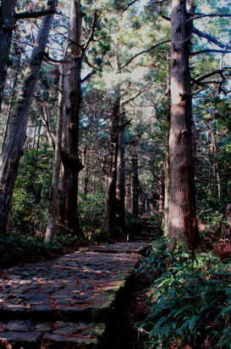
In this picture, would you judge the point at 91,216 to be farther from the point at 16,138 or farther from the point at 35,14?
the point at 35,14

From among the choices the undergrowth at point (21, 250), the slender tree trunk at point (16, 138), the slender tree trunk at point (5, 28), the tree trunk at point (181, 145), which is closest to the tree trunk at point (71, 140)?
the slender tree trunk at point (16, 138)

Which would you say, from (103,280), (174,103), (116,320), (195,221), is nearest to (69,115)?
(174,103)

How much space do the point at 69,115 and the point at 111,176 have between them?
182 inches

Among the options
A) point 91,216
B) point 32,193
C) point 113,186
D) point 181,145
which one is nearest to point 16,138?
point 181,145

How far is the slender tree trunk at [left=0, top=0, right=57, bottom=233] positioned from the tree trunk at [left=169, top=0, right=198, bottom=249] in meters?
3.73

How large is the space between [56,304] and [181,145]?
12.2 ft

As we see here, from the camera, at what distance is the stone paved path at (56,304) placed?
224cm

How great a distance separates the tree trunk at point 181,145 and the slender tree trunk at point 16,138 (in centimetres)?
373

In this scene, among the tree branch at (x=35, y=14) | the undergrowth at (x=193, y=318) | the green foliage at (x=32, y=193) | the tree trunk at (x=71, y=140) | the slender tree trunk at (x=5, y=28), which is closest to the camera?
the undergrowth at (x=193, y=318)

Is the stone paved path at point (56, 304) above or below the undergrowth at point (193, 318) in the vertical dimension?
below

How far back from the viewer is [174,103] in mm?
5699

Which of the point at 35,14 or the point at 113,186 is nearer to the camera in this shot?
the point at 35,14

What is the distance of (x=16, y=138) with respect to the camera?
269 inches

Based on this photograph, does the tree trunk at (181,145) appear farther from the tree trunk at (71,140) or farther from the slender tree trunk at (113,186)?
the slender tree trunk at (113,186)
